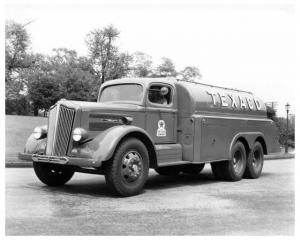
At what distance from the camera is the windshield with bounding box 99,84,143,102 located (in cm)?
880

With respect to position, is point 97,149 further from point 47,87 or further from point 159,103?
point 47,87

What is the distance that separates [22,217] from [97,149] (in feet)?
6.26

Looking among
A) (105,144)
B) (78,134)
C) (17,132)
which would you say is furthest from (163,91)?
(17,132)

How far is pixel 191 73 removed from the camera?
1689 inches

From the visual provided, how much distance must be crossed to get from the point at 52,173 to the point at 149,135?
2146 millimetres

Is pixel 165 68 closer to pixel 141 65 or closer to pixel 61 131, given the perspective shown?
pixel 141 65

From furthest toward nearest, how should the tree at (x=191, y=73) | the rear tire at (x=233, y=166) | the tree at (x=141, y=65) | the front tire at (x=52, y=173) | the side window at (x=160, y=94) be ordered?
the tree at (x=191, y=73)
the tree at (x=141, y=65)
the rear tire at (x=233, y=166)
the side window at (x=160, y=94)
the front tire at (x=52, y=173)

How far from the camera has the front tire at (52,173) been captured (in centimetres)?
851

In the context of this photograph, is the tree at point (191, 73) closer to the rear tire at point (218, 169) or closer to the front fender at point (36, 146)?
the rear tire at point (218, 169)

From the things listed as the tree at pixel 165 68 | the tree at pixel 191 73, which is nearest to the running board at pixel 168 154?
the tree at pixel 165 68

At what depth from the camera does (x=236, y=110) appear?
1120 centimetres

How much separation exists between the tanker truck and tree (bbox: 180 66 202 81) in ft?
99.4

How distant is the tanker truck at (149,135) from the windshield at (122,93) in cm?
2

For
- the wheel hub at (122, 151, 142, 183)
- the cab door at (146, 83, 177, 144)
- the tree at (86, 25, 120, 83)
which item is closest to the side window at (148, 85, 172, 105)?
the cab door at (146, 83, 177, 144)
